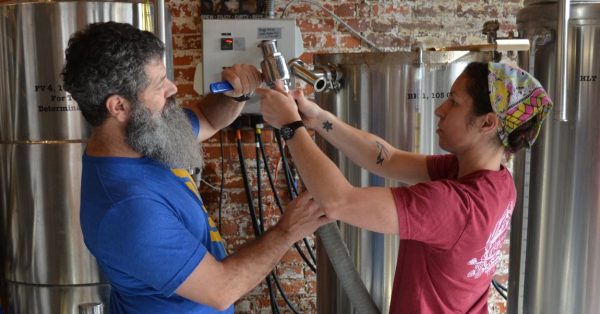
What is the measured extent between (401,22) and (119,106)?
1.65 m

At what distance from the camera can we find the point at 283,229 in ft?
4.13

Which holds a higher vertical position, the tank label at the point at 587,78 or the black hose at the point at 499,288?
the tank label at the point at 587,78

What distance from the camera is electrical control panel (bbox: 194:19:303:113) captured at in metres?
2.43

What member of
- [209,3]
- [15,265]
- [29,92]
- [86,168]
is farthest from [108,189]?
[209,3]

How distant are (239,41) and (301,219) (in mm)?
1338

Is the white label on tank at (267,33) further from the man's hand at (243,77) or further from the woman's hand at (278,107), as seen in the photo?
the woman's hand at (278,107)

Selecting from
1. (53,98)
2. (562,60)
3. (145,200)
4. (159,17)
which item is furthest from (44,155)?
(562,60)

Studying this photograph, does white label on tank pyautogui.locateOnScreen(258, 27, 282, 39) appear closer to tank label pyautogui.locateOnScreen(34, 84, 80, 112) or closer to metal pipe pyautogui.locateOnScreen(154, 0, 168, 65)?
metal pipe pyautogui.locateOnScreen(154, 0, 168, 65)

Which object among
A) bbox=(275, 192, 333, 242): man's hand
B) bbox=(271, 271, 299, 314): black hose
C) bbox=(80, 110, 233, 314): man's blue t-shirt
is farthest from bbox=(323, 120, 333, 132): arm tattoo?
bbox=(271, 271, 299, 314): black hose

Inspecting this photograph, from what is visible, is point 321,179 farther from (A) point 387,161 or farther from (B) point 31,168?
(B) point 31,168

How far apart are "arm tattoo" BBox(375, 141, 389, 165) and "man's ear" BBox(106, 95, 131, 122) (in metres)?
0.57

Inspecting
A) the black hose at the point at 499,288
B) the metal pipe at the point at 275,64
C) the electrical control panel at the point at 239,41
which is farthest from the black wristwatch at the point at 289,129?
the black hose at the point at 499,288

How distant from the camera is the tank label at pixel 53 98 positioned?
1819 mm

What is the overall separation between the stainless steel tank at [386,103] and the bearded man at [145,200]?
1.67ft
